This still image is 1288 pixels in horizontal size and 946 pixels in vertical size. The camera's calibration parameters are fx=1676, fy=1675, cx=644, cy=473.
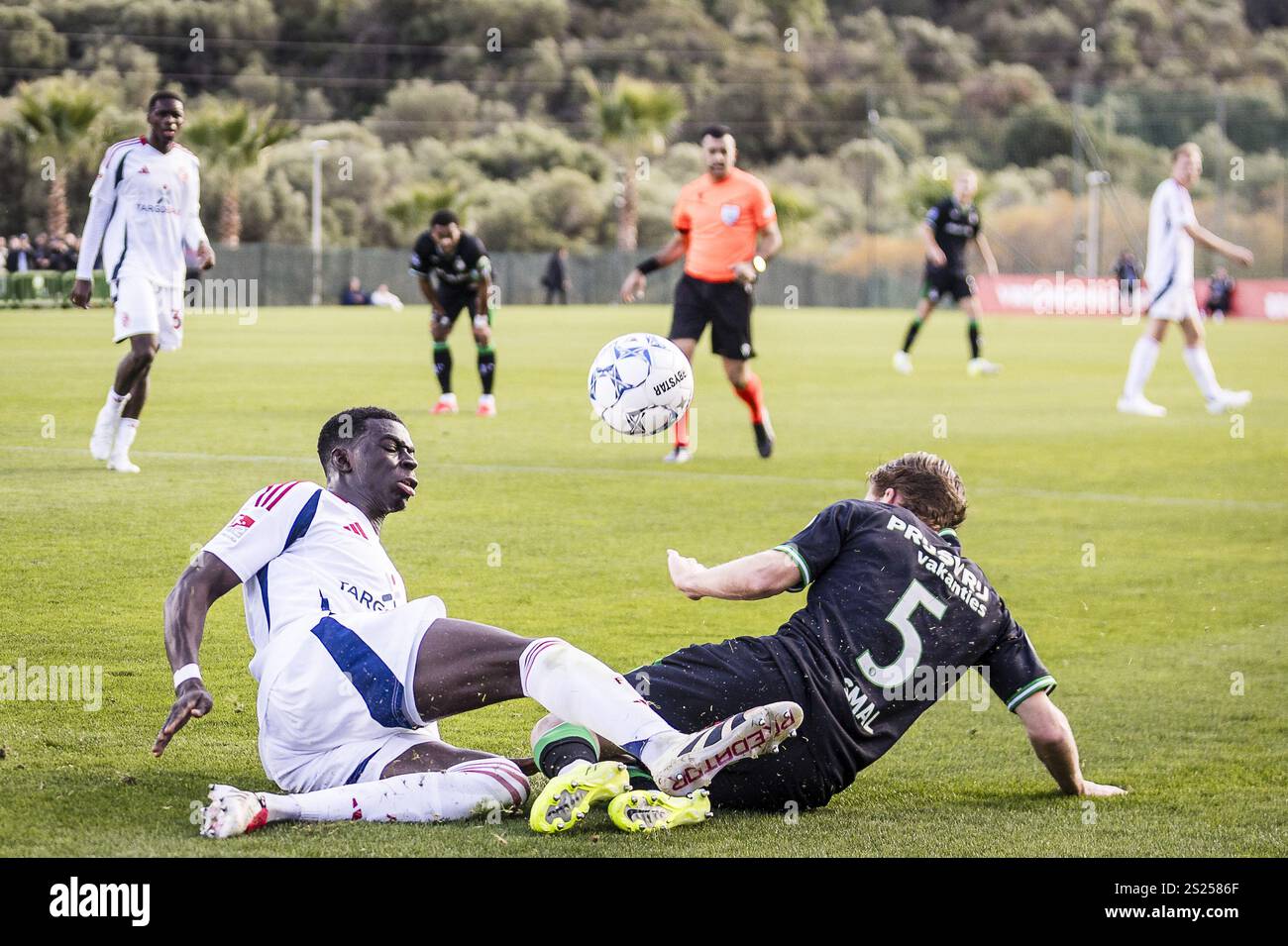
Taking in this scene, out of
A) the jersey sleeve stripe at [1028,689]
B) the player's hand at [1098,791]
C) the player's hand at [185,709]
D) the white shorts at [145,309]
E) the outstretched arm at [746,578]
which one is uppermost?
the white shorts at [145,309]

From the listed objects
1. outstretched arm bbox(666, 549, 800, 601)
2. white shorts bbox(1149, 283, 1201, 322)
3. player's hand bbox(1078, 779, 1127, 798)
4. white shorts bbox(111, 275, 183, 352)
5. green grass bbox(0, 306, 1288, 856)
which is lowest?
player's hand bbox(1078, 779, 1127, 798)

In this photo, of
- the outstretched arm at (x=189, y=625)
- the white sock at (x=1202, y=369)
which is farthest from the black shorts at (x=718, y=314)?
the outstretched arm at (x=189, y=625)

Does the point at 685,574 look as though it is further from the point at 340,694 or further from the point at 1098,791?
the point at 1098,791

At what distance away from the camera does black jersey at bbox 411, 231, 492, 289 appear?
1648 centimetres

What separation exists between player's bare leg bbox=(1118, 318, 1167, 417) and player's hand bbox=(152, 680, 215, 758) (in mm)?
14071

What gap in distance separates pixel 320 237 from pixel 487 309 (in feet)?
157

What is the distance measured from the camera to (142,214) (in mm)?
11297

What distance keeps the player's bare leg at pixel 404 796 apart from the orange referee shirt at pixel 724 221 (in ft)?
29.7

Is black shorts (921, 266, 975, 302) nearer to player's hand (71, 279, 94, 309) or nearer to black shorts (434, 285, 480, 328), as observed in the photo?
black shorts (434, 285, 480, 328)

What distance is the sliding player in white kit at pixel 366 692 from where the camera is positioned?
4.34 m

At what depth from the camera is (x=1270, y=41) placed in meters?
84.2

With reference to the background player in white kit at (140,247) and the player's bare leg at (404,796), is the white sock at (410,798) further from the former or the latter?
the background player in white kit at (140,247)

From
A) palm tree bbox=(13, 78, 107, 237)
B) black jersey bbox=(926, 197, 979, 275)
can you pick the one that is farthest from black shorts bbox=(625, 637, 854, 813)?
palm tree bbox=(13, 78, 107, 237)

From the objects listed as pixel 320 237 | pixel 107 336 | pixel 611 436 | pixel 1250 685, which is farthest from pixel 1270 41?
pixel 1250 685
